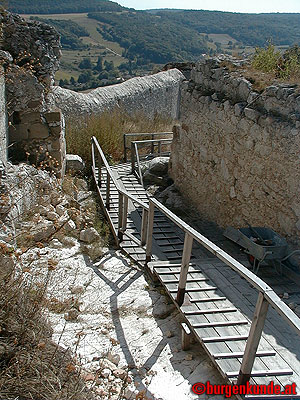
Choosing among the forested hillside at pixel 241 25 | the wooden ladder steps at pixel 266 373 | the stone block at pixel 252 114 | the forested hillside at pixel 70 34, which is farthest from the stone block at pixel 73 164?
the forested hillside at pixel 241 25

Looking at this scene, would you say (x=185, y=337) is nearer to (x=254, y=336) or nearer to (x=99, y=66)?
(x=254, y=336)

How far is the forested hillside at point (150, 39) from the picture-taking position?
5834cm

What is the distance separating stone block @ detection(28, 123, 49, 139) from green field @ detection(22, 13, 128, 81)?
4245 centimetres

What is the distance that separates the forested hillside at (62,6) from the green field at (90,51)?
8.16 feet

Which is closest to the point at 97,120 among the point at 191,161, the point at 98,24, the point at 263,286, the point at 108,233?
the point at 191,161

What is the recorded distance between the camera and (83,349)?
3.18 metres

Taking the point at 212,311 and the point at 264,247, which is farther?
the point at 264,247

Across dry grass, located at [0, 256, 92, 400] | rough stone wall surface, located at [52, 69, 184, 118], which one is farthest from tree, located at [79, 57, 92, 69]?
dry grass, located at [0, 256, 92, 400]

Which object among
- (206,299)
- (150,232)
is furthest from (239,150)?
(206,299)

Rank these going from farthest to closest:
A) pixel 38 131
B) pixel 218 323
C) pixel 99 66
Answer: pixel 99 66, pixel 38 131, pixel 218 323

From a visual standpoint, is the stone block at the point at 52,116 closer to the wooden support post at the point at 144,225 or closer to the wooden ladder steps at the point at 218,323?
the wooden support post at the point at 144,225

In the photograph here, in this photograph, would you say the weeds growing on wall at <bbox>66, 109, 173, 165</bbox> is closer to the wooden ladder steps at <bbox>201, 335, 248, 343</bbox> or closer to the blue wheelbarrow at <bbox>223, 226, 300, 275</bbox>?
the blue wheelbarrow at <bbox>223, 226, 300, 275</bbox>

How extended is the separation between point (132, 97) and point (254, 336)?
1047 cm

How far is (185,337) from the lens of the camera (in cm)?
324
